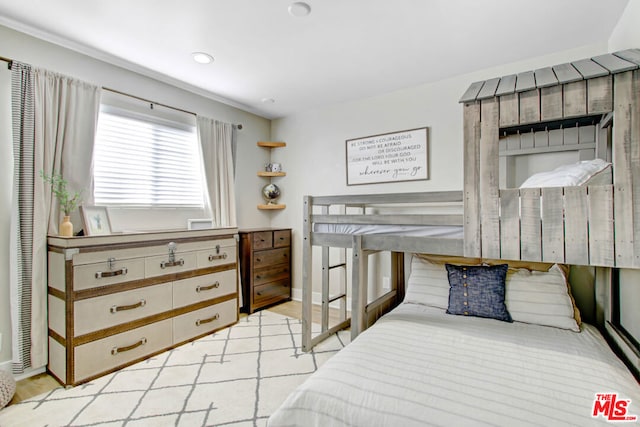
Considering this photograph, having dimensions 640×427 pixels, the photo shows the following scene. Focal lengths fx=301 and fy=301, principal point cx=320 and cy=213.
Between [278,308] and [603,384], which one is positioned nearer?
[603,384]

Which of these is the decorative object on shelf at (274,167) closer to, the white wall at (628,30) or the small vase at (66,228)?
the small vase at (66,228)

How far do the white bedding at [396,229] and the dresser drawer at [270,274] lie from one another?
134 centimetres

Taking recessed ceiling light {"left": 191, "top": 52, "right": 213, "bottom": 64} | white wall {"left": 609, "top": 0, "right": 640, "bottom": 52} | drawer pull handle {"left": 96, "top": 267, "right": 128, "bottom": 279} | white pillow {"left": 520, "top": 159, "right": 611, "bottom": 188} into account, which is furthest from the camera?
recessed ceiling light {"left": 191, "top": 52, "right": 213, "bottom": 64}

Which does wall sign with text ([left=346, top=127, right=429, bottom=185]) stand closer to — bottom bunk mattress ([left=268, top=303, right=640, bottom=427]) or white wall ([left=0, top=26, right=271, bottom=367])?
white wall ([left=0, top=26, right=271, bottom=367])

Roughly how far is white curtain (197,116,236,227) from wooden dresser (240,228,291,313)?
0.30 m

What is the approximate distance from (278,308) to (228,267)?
3.00 feet

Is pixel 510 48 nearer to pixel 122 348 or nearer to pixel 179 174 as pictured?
pixel 179 174

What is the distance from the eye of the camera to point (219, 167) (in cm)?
336

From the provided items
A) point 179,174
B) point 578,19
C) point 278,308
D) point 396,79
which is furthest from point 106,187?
point 578,19

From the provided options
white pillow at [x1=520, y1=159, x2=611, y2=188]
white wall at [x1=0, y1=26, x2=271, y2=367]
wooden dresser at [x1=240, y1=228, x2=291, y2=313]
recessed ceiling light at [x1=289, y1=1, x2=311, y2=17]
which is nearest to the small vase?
white wall at [x1=0, y1=26, x2=271, y2=367]

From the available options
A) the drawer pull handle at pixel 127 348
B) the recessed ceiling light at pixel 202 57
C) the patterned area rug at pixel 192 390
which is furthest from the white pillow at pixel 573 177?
the drawer pull handle at pixel 127 348

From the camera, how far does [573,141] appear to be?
2217 millimetres

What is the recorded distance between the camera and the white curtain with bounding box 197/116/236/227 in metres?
3.26

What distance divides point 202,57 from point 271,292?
251 cm
